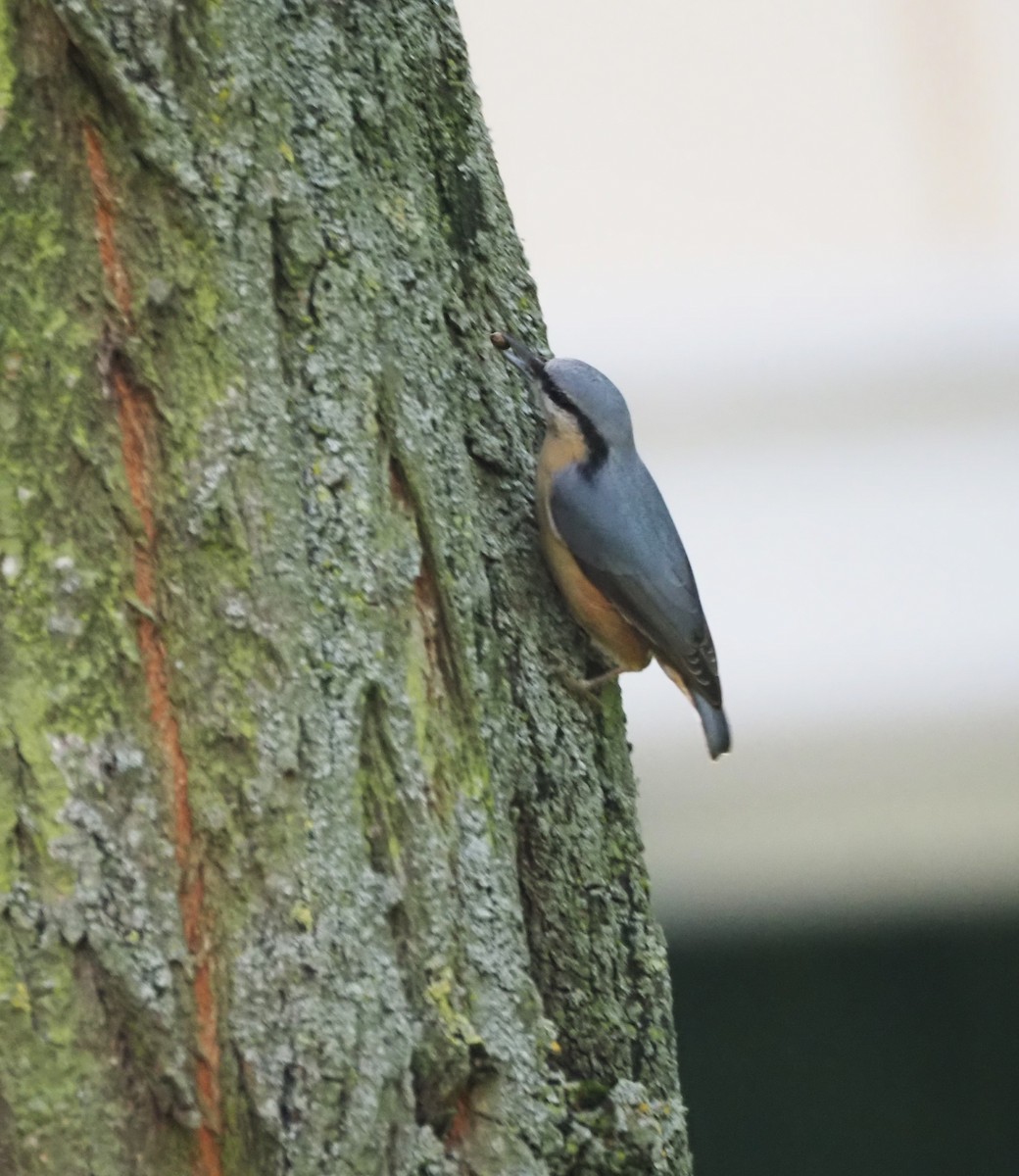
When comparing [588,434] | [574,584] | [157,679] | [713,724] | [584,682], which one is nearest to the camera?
[157,679]

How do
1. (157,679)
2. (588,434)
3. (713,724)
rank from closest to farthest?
1. (157,679)
2. (588,434)
3. (713,724)

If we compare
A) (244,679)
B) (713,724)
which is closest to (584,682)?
(244,679)

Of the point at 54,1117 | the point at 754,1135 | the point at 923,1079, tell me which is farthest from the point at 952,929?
the point at 54,1117

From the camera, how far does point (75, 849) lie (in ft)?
3.98

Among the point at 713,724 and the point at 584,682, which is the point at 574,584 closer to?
the point at 584,682

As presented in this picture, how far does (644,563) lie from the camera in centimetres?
223

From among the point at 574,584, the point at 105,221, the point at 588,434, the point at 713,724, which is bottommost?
the point at 713,724

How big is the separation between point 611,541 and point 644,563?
0.07 metres

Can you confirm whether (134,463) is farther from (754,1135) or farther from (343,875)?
(754,1135)

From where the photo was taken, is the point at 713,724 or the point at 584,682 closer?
the point at 584,682

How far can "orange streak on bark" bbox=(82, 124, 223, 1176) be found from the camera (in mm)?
1238

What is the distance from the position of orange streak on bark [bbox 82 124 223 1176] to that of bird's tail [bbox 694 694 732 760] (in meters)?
1.24

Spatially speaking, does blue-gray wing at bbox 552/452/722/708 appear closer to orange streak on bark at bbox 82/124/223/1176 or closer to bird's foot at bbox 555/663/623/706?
bird's foot at bbox 555/663/623/706

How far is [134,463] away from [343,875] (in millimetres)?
363
